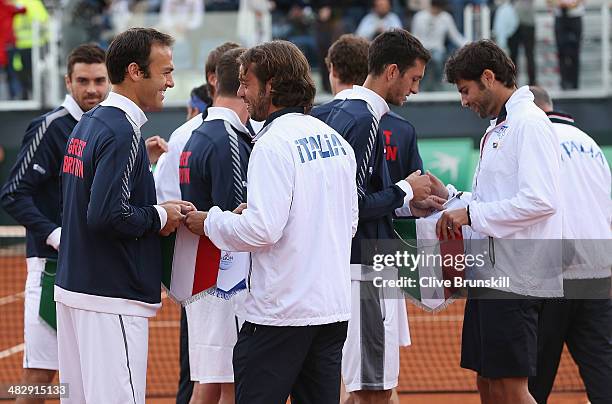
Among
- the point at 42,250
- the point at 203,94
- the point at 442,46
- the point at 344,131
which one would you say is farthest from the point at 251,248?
the point at 442,46

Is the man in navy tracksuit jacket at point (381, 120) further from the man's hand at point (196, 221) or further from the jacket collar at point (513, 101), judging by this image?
the man's hand at point (196, 221)

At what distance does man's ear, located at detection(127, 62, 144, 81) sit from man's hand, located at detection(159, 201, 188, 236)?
63 cm

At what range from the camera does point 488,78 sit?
522 centimetres

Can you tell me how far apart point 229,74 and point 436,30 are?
38.0ft

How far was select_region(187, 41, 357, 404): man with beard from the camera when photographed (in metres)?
4.25

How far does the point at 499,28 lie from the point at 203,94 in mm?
10819

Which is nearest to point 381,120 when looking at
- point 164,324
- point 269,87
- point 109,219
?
point 269,87

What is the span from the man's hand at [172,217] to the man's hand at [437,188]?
149 centimetres

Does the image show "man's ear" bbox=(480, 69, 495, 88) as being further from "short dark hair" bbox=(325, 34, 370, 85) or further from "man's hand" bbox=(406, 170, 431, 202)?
"short dark hair" bbox=(325, 34, 370, 85)

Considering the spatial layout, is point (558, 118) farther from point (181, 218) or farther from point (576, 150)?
point (181, 218)

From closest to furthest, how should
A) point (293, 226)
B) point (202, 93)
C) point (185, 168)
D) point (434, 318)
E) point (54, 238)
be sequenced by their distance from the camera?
point (293, 226) → point (185, 168) → point (54, 238) → point (202, 93) → point (434, 318)

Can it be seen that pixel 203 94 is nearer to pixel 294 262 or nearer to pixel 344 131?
pixel 344 131

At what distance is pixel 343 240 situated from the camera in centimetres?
447

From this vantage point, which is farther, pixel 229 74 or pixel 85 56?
pixel 85 56
